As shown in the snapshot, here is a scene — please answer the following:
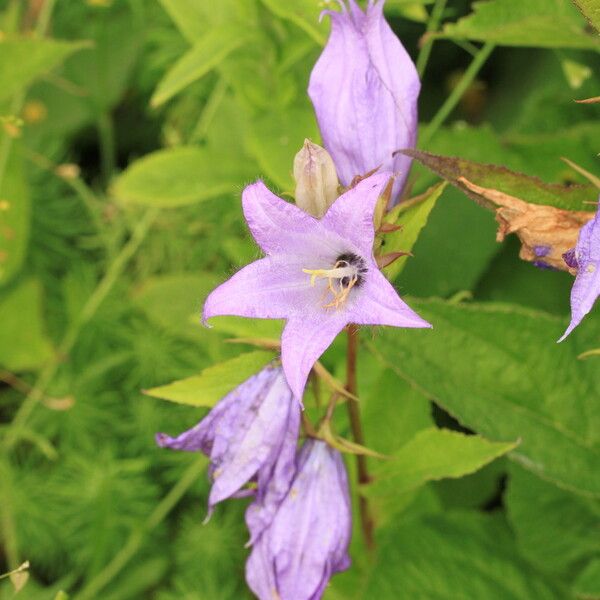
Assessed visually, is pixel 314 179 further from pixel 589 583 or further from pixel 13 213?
pixel 13 213

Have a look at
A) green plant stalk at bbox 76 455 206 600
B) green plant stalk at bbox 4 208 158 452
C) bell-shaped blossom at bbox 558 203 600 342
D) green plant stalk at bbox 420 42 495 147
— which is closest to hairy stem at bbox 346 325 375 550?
bell-shaped blossom at bbox 558 203 600 342

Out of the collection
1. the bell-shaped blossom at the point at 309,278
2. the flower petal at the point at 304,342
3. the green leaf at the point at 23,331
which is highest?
the bell-shaped blossom at the point at 309,278

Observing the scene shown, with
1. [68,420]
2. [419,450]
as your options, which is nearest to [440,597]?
[419,450]

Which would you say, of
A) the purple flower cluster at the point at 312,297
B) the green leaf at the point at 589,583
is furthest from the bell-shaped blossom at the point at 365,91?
the green leaf at the point at 589,583

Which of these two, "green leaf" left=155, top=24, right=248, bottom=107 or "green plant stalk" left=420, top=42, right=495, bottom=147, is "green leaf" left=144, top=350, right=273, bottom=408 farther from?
"green plant stalk" left=420, top=42, right=495, bottom=147

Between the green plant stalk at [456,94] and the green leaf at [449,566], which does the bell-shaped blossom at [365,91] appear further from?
the green leaf at [449,566]
